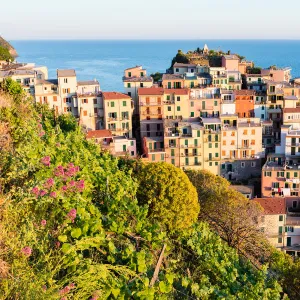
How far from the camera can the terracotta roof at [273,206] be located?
818 inches

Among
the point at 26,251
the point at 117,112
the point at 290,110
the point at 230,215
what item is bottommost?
the point at 230,215

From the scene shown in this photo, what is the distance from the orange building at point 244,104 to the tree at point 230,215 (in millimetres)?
9873

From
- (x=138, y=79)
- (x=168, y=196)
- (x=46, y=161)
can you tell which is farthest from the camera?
(x=138, y=79)

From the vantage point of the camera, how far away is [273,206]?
69.5ft

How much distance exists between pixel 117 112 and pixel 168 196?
17993mm

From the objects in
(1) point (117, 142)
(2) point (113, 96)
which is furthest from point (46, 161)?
(2) point (113, 96)

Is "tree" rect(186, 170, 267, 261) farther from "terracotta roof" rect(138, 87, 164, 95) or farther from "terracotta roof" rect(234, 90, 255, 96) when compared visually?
"terracotta roof" rect(234, 90, 255, 96)

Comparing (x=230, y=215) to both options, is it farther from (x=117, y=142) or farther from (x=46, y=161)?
(x=117, y=142)

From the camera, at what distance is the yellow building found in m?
28.6

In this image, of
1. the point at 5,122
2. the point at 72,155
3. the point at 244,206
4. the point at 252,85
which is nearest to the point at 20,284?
the point at 72,155

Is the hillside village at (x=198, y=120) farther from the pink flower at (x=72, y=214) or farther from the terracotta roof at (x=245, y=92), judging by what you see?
the pink flower at (x=72, y=214)

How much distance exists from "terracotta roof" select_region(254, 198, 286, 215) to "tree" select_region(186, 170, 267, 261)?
2.72 m

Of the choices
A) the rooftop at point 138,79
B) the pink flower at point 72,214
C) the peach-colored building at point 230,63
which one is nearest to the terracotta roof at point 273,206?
the rooftop at point 138,79

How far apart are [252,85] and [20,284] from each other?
30.6 meters
